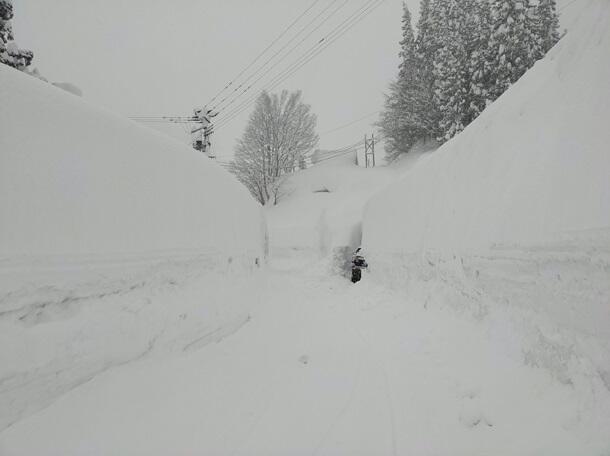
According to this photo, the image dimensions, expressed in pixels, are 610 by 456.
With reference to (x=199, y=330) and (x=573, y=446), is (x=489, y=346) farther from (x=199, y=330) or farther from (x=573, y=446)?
(x=199, y=330)

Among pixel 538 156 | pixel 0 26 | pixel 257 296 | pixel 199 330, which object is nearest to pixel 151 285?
pixel 199 330

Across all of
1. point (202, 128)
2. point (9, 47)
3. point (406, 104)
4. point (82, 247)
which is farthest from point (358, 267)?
point (406, 104)

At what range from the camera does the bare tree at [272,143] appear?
2362 cm

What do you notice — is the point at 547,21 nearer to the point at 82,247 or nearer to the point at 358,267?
the point at 358,267

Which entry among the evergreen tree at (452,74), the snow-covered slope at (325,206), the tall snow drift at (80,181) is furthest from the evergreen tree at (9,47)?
the evergreen tree at (452,74)

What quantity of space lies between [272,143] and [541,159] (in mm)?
21673

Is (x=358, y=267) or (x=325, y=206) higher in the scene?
(x=325, y=206)

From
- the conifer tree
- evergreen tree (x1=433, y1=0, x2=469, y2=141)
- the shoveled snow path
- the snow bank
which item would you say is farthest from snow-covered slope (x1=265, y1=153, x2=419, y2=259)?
the shoveled snow path

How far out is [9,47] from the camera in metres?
10.1

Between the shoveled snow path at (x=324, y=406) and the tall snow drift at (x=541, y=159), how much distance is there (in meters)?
1.46

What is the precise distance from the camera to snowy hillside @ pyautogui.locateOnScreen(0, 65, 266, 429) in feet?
6.89

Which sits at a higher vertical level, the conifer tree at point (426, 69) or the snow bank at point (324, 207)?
the conifer tree at point (426, 69)

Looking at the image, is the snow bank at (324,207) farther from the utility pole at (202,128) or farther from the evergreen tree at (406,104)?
the utility pole at (202,128)

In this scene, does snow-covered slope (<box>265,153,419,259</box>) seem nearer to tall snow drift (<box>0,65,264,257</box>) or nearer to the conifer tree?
the conifer tree
